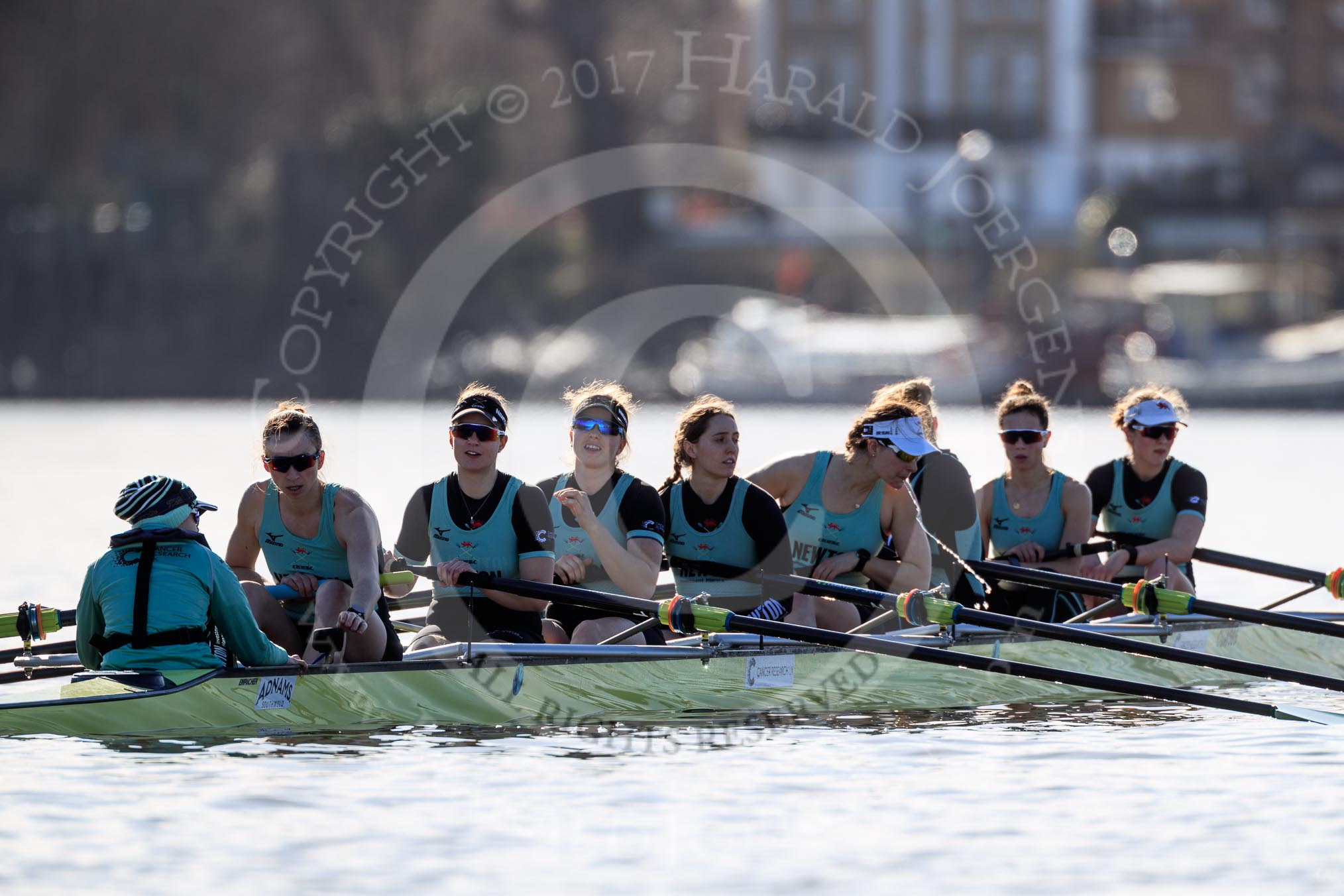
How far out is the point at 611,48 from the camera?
53.1 metres

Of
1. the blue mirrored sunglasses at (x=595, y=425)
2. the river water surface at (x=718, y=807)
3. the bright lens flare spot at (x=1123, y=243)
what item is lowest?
the river water surface at (x=718, y=807)

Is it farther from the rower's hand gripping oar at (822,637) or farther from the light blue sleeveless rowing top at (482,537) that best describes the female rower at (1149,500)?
the light blue sleeveless rowing top at (482,537)

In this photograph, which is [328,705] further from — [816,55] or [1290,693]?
[816,55]

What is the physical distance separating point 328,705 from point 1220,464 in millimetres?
28172

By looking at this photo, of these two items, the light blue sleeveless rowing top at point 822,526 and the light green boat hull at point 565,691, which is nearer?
the light green boat hull at point 565,691

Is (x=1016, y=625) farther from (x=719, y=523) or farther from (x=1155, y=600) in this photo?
(x=719, y=523)

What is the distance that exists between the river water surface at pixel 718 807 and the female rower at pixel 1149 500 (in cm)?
103

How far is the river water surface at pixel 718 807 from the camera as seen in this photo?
7.95 meters

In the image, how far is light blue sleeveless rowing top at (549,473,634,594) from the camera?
10.5 meters

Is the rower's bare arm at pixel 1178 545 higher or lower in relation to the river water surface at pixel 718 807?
higher

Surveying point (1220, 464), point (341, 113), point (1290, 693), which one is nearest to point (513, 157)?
point (341, 113)

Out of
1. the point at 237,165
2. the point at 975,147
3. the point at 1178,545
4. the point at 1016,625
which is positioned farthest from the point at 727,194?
the point at 1016,625

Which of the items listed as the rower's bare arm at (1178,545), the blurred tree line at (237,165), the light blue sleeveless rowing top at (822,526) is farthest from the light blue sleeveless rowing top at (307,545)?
the blurred tree line at (237,165)

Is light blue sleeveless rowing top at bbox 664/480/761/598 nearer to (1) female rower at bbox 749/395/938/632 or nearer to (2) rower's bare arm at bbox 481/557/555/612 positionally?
(1) female rower at bbox 749/395/938/632
